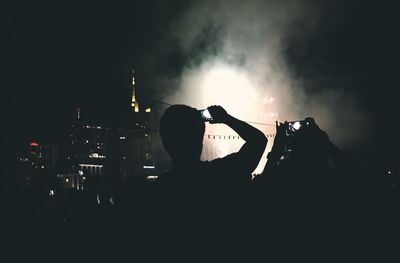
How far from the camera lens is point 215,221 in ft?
5.35

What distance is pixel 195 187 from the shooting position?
1.64 metres

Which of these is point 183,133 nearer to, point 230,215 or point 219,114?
point 219,114

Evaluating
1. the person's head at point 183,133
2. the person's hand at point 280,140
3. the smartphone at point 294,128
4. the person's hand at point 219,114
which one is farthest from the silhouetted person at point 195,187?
the smartphone at point 294,128

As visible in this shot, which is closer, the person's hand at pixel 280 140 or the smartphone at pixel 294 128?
the person's hand at pixel 280 140

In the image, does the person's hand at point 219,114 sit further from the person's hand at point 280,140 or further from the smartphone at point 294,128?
the smartphone at point 294,128

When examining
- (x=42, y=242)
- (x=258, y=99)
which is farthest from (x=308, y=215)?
(x=258, y=99)

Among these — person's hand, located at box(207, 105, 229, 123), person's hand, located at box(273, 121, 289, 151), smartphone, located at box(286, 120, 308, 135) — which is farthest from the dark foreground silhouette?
smartphone, located at box(286, 120, 308, 135)

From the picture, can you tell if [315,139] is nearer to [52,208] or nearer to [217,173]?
[217,173]

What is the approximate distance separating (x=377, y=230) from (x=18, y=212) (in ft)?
33.3

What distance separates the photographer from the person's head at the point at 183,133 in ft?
5.36

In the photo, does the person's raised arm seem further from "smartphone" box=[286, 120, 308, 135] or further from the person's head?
"smartphone" box=[286, 120, 308, 135]

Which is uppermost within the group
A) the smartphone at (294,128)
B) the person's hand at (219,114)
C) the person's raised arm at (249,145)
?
the smartphone at (294,128)

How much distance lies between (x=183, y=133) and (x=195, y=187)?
0.32 metres

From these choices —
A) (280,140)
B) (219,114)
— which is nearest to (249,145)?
(219,114)
